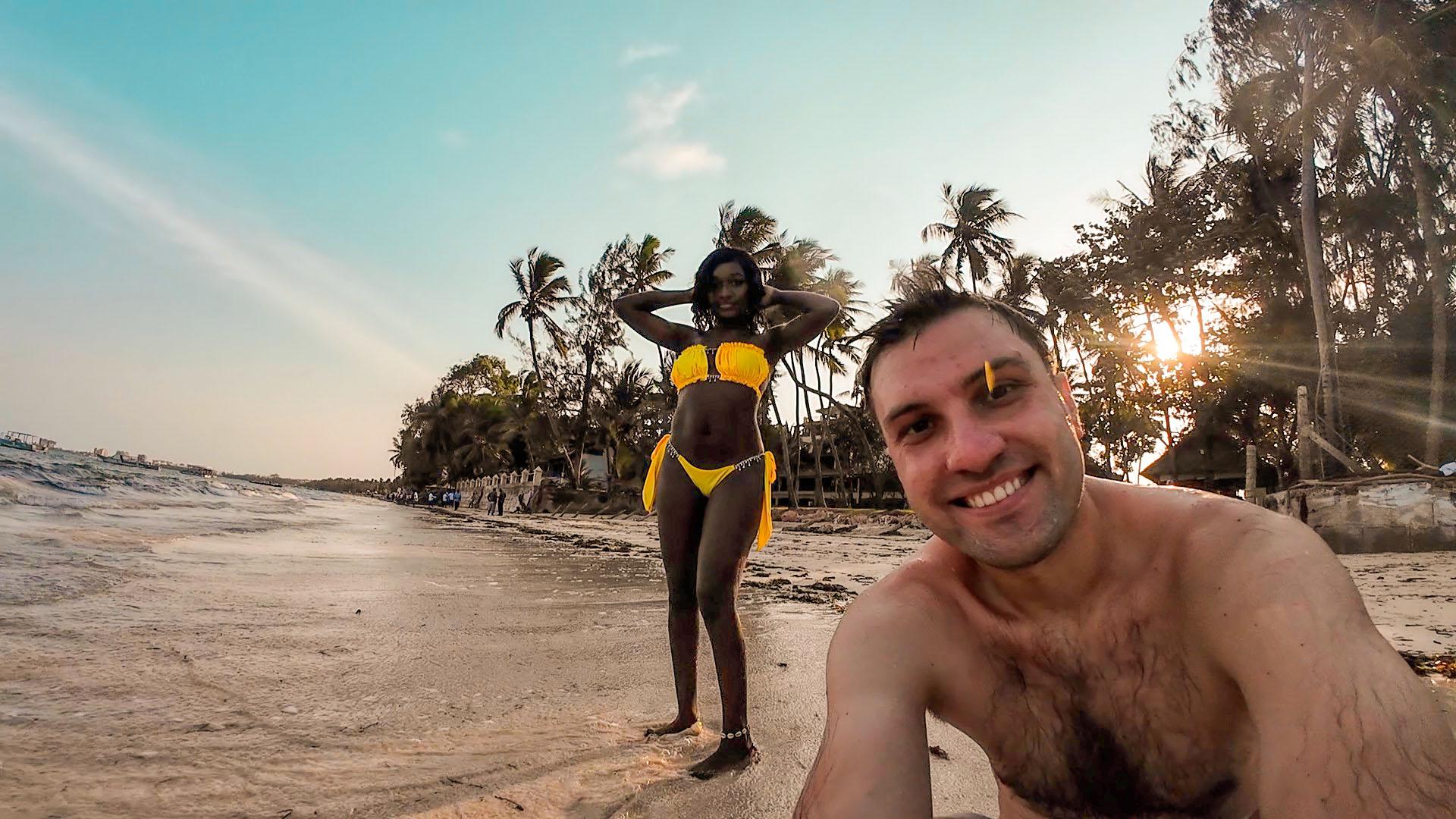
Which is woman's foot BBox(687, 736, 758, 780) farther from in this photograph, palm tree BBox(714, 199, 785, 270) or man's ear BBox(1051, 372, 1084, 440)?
palm tree BBox(714, 199, 785, 270)

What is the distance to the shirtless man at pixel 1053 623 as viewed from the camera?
1.12 meters

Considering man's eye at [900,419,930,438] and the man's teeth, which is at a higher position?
man's eye at [900,419,930,438]

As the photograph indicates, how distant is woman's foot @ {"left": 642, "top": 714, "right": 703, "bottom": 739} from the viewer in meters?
2.69

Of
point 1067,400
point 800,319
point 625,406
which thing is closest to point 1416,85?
point 800,319

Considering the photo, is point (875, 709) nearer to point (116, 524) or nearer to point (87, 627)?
point (87, 627)

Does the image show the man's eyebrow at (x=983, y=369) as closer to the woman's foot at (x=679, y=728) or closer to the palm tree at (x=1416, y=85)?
the woman's foot at (x=679, y=728)

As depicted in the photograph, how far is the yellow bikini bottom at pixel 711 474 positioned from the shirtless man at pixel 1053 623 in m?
1.34

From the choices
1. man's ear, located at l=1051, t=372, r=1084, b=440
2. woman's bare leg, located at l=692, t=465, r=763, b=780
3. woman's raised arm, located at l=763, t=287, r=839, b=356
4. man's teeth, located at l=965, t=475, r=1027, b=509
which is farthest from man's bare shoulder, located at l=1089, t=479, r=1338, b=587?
woman's raised arm, located at l=763, t=287, r=839, b=356

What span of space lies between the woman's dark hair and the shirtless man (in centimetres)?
161

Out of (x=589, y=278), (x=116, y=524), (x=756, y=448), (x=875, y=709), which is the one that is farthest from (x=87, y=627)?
(x=589, y=278)

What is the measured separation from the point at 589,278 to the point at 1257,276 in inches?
1154

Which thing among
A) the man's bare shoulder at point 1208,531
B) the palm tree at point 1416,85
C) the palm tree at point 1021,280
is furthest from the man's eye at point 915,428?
the palm tree at point 1021,280

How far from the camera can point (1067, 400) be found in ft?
5.38

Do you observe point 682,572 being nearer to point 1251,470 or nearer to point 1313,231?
point 1251,470
